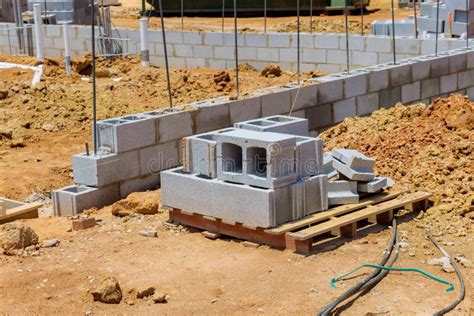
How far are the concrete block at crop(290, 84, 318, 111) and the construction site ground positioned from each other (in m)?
0.50

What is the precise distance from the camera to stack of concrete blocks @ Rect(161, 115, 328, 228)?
7348 millimetres

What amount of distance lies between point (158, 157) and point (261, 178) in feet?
7.64

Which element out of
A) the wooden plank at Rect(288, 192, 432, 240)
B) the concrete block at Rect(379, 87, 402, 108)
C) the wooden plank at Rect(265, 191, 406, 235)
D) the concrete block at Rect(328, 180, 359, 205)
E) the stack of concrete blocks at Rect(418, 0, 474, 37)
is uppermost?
the stack of concrete blocks at Rect(418, 0, 474, 37)

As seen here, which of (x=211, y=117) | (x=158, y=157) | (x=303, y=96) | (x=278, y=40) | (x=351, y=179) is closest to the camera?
(x=351, y=179)

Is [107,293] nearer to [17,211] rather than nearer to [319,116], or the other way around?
[17,211]

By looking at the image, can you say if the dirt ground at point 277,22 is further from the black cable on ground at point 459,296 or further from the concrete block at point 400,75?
the black cable on ground at point 459,296

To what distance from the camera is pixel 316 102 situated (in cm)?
1132

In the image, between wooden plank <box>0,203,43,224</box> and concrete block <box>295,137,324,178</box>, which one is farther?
wooden plank <box>0,203,43,224</box>

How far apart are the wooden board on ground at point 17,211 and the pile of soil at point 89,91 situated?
3.82 meters

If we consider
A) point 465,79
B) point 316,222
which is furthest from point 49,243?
A: point 465,79

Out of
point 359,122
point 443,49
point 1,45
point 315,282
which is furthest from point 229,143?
point 1,45

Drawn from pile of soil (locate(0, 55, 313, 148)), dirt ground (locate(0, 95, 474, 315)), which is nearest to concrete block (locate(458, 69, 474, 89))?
pile of soil (locate(0, 55, 313, 148))

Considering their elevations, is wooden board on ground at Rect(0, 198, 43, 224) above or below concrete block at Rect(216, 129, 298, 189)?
below

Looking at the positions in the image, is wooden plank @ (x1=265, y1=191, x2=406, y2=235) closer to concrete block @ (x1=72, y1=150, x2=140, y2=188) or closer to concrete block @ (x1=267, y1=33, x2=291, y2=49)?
concrete block @ (x1=72, y1=150, x2=140, y2=188)
